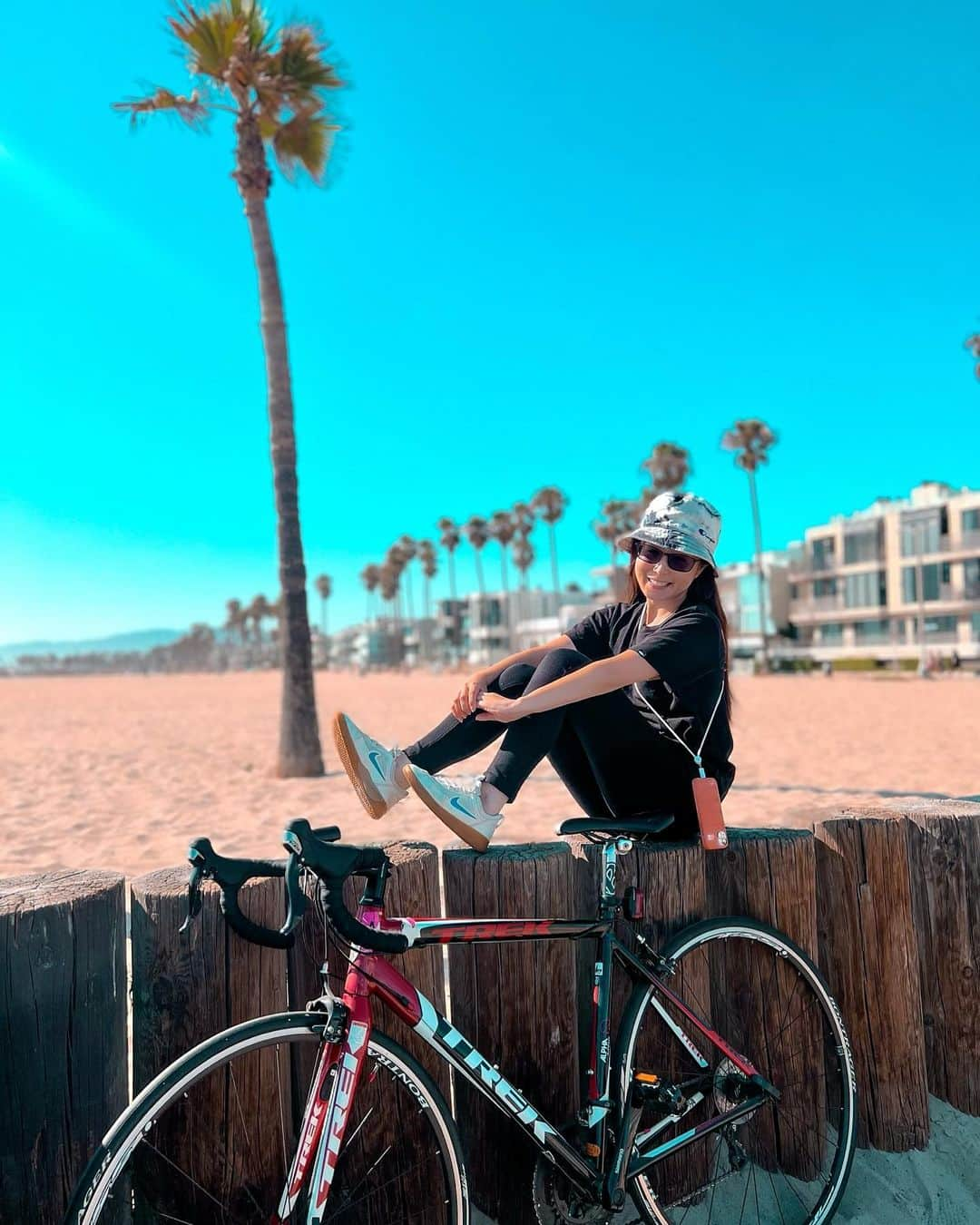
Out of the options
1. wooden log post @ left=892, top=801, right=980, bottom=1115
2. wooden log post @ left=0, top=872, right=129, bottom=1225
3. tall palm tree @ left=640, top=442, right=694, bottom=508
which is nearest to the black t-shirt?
Answer: wooden log post @ left=892, top=801, right=980, bottom=1115

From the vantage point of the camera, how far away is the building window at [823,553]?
66.2 meters

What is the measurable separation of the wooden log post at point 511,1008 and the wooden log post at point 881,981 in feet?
3.21

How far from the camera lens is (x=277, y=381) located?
11906mm

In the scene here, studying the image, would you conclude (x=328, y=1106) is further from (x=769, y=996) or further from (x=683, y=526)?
(x=683, y=526)

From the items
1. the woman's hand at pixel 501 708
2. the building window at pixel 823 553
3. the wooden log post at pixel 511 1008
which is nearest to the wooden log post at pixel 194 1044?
the wooden log post at pixel 511 1008

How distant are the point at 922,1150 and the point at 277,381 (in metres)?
11.3

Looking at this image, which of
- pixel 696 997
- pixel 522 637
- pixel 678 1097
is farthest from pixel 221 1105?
pixel 522 637

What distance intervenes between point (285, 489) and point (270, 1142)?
10369 mm

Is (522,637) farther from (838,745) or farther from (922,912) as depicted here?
(922,912)

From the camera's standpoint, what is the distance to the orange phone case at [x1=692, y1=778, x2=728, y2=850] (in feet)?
8.16

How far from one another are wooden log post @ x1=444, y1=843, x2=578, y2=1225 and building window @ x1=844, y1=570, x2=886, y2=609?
64911 mm

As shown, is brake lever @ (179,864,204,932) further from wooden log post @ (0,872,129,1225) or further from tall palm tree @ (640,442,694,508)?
tall palm tree @ (640,442,694,508)

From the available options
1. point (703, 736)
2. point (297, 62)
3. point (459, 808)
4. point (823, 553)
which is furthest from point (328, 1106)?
point (823, 553)

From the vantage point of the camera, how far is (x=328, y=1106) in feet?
6.19
